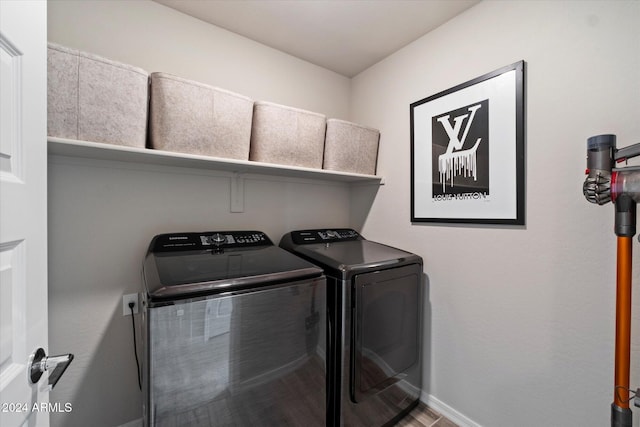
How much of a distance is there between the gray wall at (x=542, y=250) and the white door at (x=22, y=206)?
72.3 inches

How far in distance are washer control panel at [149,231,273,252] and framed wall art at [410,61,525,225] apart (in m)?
1.12

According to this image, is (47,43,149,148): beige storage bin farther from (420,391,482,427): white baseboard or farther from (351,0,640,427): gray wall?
(420,391,482,427): white baseboard

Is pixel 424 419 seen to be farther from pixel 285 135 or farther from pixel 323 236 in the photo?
pixel 285 135

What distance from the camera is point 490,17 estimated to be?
4.87ft

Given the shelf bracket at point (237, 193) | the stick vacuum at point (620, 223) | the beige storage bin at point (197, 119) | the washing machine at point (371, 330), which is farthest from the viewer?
the shelf bracket at point (237, 193)

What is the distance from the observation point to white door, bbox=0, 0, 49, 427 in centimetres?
57

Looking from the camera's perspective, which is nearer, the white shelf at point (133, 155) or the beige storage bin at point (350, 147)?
the white shelf at point (133, 155)

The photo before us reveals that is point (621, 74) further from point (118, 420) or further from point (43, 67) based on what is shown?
point (118, 420)

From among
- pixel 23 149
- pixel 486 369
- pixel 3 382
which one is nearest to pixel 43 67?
pixel 23 149

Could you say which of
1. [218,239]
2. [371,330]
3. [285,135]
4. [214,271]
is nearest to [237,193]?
[218,239]

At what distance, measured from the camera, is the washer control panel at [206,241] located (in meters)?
1.46

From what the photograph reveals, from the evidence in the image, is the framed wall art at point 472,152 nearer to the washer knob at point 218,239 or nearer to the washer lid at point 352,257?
the washer lid at point 352,257

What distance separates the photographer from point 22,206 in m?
0.63

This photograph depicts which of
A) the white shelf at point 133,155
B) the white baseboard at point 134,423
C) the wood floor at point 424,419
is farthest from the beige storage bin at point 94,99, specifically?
the wood floor at point 424,419
